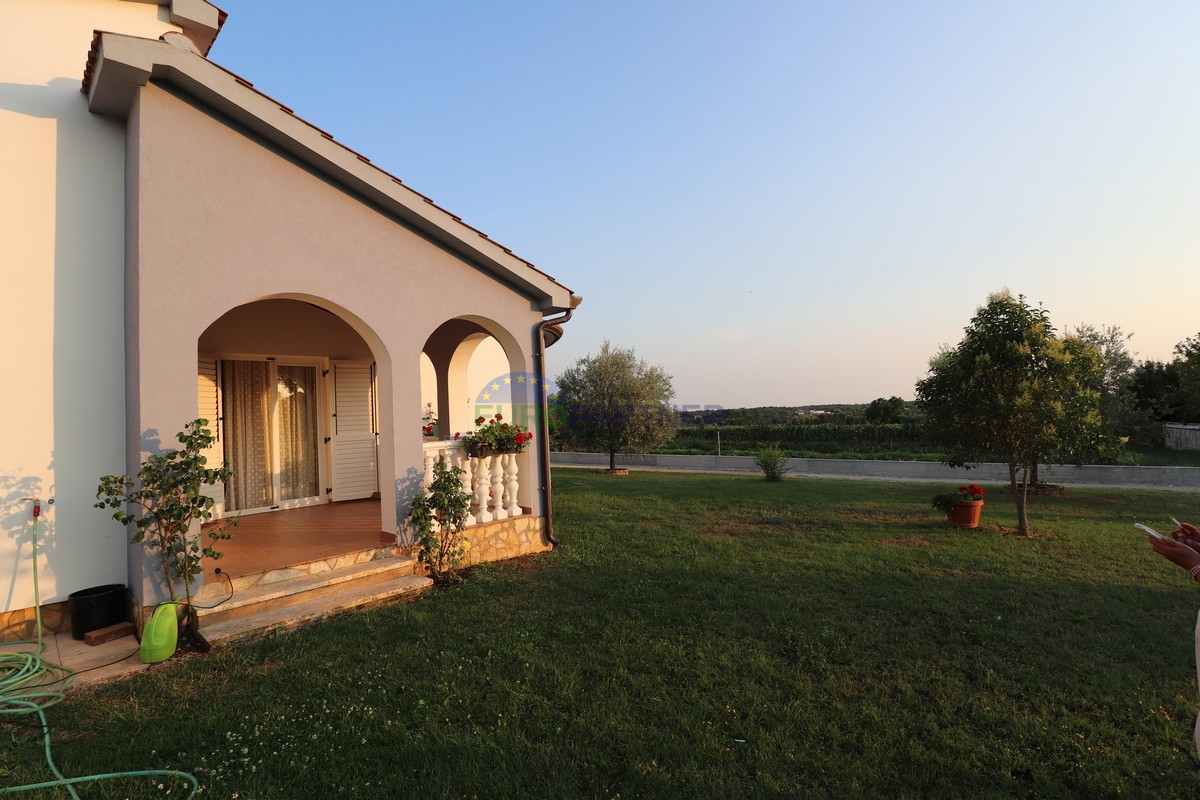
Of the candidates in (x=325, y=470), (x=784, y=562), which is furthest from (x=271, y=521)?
(x=784, y=562)

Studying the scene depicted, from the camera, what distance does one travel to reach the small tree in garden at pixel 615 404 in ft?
66.2

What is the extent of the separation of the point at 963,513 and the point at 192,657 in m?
10.3

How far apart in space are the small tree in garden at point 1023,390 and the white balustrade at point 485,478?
7.25 m

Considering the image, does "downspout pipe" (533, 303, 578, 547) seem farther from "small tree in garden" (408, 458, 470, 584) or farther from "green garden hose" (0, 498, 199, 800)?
"green garden hose" (0, 498, 199, 800)

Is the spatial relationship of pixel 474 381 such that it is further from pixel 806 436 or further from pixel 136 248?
pixel 806 436

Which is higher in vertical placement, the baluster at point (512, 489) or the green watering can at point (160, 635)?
the baluster at point (512, 489)

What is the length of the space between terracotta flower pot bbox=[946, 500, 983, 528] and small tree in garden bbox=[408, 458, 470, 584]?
7.97m

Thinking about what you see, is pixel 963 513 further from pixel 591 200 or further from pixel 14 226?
pixel 14 226

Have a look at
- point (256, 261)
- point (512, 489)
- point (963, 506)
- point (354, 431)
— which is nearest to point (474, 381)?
point (354, 431)

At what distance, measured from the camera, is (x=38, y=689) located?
12.1 feet

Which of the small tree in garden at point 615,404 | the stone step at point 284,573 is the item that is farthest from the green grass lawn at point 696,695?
the small tree in garden at point 615,404

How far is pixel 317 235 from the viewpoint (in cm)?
551

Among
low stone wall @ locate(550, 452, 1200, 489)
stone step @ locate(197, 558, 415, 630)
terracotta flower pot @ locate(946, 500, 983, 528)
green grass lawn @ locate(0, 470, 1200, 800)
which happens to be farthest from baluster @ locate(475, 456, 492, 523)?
low stone wall @ locate(550, 452, 1200, 489)

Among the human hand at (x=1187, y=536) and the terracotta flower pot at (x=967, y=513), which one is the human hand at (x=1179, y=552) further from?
the terracotta flower pot at (x=967, y=513)
